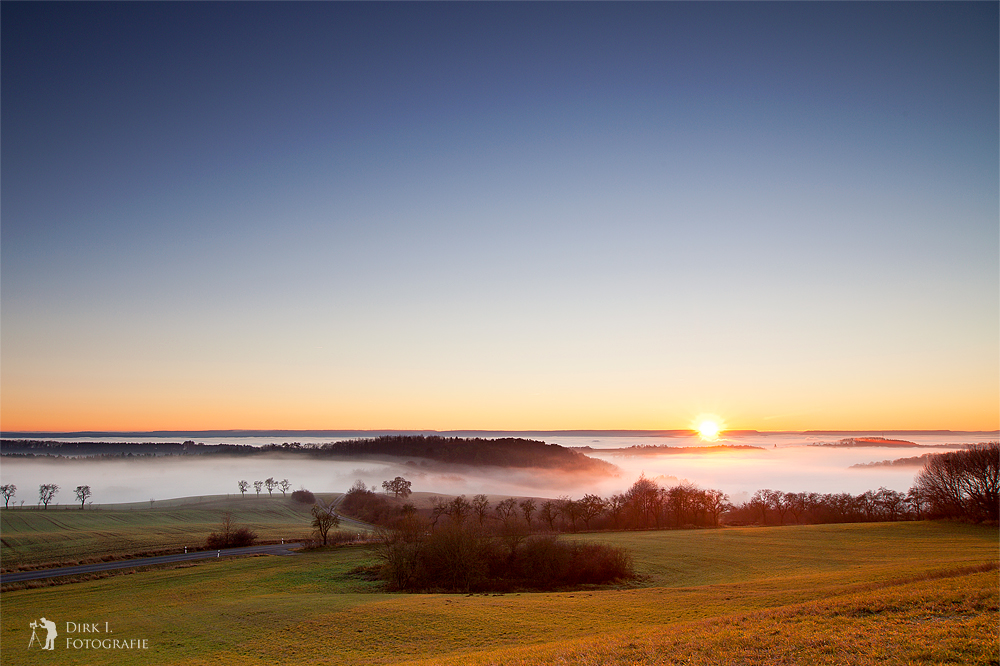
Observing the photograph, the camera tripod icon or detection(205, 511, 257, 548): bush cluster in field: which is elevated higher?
the camera tripod icon

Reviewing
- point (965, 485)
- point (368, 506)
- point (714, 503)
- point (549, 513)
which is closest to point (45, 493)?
point (368, 506)

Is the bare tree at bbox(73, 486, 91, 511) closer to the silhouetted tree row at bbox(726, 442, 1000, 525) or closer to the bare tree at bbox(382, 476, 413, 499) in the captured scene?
the bare tree at bbox(382, 476, 413, 499)

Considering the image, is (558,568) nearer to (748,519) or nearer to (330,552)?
(330,552)

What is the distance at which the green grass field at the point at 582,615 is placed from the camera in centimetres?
2123

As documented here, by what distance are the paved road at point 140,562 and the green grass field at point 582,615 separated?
9.74 metres

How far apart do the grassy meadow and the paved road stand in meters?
9.60

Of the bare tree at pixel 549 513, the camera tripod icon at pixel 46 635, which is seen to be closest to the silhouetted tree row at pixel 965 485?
the bare tree at pixel 549 513

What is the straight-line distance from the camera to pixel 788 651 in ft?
66.0

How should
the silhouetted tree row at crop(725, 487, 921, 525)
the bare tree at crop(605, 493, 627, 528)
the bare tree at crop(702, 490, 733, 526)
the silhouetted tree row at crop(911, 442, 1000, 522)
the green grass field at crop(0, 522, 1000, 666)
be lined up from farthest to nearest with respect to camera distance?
the bare tree at crop(702, 490, 733, 526), the bare tree at crop(605, 493, 627, 528), the silhouetted tree row at crop(725, 487, 921, 525), the silhouetted tree row at crop(911, 442, 1000, 522), the green grass field at crop(0, 522, 1000, 666)

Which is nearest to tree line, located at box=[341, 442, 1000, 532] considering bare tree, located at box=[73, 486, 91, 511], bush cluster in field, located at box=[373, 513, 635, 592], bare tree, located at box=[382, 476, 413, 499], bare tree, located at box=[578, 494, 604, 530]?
A: bare tree, located at box=[578, 494, 604, 530]

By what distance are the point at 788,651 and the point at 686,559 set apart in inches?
1951

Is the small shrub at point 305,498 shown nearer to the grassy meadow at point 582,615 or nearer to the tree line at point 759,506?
the tree line at point 759,506

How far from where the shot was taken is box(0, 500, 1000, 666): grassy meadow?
69.7 ft

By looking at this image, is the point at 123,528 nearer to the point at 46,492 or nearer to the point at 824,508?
the point at 46,492
